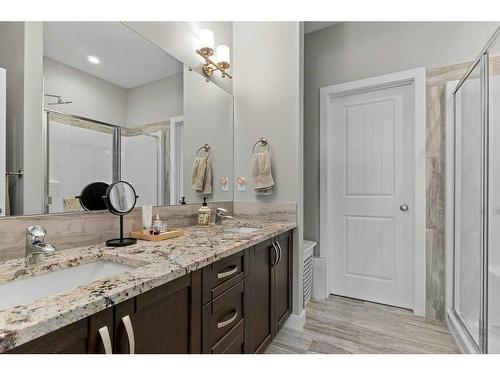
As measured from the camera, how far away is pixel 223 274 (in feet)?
3.73

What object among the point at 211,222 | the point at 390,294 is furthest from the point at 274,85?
the point at 390,294

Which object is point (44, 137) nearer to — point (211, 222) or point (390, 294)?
point (211, 222)

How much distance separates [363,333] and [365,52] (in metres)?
2.37

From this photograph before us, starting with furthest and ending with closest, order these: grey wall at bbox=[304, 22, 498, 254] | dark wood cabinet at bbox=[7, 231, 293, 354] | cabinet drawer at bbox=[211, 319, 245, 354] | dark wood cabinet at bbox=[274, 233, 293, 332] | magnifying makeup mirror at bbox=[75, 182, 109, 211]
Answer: grey wall at bbox=[304, 22, 498, 254] < dark wood cabinet at bbox=[274, 233, 293, 332] < magnifying makeup mirror at bbox=[75, 182, 109, 211] < cabinet drawer at bbox=[211, 319, 245, 354] < dark wood cabinet at bbox=[7, 231, 293, 354]

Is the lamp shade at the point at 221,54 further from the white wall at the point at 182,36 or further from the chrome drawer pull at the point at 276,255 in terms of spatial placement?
the chrome drawer pull at the point at 276,255

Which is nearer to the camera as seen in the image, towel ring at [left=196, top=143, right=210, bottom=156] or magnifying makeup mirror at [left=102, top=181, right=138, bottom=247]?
magnifying makeup mirror at [left=102, top=181, right=138, bottom=247]

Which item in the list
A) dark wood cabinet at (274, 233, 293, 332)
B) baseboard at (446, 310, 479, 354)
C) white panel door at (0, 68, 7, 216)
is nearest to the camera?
white panel door at (0, 68, 7, 216)

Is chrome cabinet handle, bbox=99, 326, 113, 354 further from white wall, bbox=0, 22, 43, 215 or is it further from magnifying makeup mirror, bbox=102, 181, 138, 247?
white wall, bbox=0, 22, 43, 215

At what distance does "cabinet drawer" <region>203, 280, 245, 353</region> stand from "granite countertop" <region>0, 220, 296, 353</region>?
194 mm

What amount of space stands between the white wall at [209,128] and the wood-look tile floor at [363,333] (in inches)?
46.1

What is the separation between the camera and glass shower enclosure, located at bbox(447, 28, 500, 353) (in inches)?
58.5

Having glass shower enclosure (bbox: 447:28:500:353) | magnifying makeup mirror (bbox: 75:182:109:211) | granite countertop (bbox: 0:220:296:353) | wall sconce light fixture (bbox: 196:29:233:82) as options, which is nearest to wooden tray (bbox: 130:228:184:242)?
granite countertop (bbox: 0:220:296:353)

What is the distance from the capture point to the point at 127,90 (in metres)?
1.44
